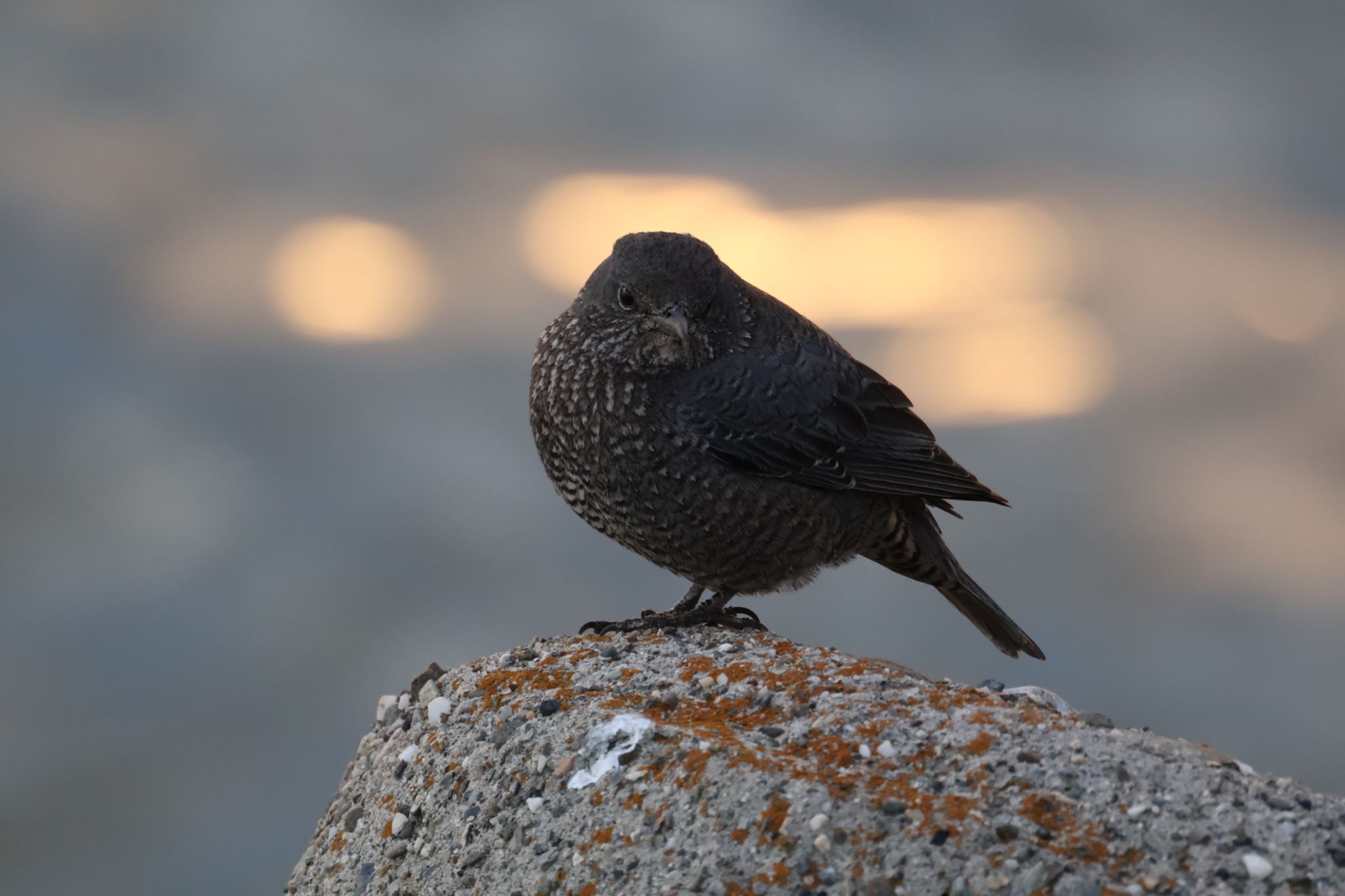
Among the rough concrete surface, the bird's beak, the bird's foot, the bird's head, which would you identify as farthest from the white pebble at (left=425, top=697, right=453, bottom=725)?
the bird's beak

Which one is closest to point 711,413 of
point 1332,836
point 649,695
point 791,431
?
point 791,431

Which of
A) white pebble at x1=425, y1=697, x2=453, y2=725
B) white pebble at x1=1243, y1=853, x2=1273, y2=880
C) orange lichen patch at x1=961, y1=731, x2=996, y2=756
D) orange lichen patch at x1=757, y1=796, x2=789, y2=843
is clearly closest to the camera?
white pebble at x1=1243, y1=853, x2=1273, y2=880

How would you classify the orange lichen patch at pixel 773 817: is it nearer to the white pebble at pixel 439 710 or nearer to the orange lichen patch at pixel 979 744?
the orange lichen patch at pixel 979 744

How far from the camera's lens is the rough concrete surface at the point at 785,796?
9.89ft

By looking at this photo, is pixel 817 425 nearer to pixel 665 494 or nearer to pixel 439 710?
pixel 665 494

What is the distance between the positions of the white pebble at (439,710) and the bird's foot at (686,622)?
2.24 feet

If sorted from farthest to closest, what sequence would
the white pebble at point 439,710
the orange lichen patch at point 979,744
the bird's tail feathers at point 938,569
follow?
the bird's tail feathers at point 938,569 → the white pebble at point 439,710 → the orange lichen patch at point 979,744

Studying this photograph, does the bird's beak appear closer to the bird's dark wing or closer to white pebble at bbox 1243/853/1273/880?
the bird's dark wing

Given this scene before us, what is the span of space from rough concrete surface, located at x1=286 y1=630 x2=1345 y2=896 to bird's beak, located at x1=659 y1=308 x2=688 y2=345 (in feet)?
3.92

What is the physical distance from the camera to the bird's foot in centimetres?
493

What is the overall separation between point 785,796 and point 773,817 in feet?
0.23

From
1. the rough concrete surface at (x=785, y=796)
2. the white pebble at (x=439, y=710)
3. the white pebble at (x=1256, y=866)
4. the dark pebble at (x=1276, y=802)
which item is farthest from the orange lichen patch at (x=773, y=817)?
the white pebble at (x=439, y=710)

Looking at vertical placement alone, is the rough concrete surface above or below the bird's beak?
below

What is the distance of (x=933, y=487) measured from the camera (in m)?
5.41
